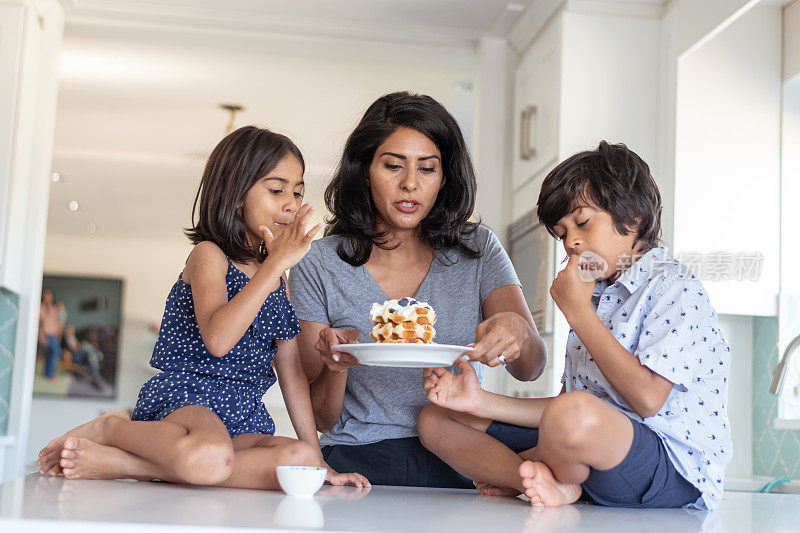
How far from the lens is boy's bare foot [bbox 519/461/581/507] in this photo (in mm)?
1458

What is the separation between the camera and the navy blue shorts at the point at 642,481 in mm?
1445

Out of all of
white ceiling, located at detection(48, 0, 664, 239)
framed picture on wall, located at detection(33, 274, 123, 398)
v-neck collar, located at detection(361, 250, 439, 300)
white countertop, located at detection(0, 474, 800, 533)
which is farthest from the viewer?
framed picture on wall, located at detection(33, 274, 123, 398)

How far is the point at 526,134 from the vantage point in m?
3.70

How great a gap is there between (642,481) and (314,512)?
0.59m

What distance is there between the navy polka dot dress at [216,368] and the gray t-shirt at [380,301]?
0.13m

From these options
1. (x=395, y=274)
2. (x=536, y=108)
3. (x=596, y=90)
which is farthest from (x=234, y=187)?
(x=536, y=108)

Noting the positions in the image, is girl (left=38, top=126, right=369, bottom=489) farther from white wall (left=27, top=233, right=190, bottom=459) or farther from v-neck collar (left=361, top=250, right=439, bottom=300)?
white wall (left=27, top=233, right=190, bottom=459)

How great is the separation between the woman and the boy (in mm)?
231

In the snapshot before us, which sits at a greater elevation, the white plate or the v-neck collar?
the v-neck collar

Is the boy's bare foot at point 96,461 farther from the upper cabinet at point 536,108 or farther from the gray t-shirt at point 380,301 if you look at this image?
the upper cabinet at point 536,108

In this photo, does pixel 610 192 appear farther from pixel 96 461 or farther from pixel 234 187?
pixel 96 461

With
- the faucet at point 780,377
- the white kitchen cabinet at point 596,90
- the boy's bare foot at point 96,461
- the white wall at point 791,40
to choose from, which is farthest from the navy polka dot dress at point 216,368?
the white wall at point 791,40

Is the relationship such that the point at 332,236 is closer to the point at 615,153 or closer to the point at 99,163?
the point at 615,153

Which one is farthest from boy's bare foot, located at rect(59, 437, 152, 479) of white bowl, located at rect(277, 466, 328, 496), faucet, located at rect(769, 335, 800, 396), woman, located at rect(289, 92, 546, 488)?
faucet, located at rect(769, 335, 800, 396)
